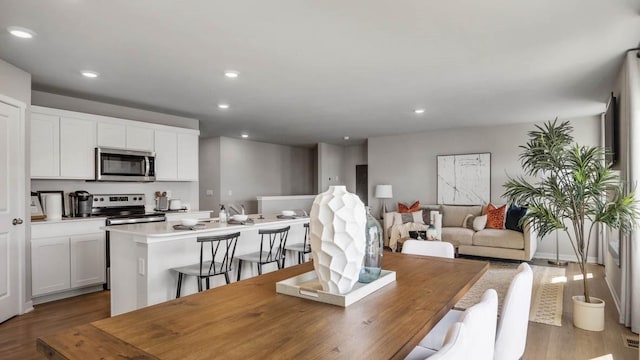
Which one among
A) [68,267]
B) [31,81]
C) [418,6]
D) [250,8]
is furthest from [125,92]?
[418,6]

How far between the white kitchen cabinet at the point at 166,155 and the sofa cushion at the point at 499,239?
4880mm

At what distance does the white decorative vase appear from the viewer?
1.40 meters

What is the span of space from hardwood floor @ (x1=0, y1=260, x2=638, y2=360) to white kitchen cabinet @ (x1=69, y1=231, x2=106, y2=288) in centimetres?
21

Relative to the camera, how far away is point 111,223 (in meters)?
4.29

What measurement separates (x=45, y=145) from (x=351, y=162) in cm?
708

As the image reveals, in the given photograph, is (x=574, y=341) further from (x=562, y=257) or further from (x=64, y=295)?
(x=64, y=295)

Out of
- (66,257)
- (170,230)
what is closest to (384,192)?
(170,230)

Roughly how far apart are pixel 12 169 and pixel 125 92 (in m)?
1.39

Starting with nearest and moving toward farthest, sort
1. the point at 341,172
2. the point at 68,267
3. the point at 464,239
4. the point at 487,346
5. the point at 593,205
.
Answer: the point at 487,346, the point at 593,205, the point at 68,267, the point at 464,239, the point at 341,172

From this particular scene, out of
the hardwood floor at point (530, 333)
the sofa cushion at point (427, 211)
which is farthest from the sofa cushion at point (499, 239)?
the hardwood floor at point (530, 333)

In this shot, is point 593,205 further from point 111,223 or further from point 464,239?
point 111,223

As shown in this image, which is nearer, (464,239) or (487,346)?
(487,346)

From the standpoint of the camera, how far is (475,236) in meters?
6.08

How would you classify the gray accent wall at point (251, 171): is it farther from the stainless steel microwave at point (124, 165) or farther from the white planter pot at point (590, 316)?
the white planter pot at point (590, 316)
